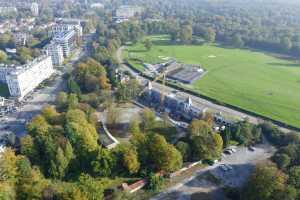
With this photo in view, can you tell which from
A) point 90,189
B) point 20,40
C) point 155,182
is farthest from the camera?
point 20,40

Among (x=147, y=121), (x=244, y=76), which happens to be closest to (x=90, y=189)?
(x=147, y=121)

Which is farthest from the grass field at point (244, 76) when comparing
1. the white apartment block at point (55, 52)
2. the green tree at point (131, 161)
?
the green tree at point (131, 161)

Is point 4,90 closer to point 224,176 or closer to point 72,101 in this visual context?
point 72,101

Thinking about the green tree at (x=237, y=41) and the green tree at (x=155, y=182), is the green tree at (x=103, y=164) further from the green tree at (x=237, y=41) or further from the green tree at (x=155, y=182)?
the green tree at (x=237, y=41)

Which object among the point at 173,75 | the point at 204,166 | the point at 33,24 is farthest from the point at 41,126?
the point at 33,24

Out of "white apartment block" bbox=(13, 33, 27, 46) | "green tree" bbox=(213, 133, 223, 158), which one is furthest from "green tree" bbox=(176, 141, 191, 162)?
"white apartment block" bbox=(13, 33, 27, 46)

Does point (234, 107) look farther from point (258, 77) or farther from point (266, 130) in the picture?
point (258, 77)

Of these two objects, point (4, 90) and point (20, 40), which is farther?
point (20, 40)
